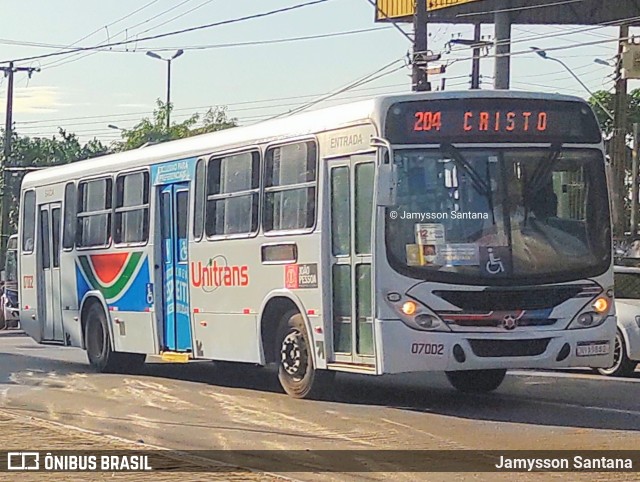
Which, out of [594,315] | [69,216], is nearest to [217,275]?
[594,315]

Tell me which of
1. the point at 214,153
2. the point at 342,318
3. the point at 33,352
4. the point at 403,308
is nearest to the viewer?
the point at 403,308

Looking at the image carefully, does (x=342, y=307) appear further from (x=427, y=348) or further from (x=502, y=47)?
(x=502, y=47)

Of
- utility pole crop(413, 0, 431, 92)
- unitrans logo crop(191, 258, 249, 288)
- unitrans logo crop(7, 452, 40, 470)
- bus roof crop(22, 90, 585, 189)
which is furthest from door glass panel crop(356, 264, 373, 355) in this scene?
utility pole crop(413, 0, 431, 92)

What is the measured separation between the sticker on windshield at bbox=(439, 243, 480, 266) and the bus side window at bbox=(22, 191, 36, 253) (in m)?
10.8

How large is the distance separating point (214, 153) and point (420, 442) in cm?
619

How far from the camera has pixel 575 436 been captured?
38.0 feet

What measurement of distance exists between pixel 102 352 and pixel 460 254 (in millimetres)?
8329

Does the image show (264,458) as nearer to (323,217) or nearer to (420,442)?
(420,442)

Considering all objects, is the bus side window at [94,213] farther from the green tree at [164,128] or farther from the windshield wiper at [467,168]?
the green tree at [164,128]

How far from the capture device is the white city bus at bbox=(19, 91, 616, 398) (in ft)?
42.8

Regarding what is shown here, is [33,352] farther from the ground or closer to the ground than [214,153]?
closer to the ground

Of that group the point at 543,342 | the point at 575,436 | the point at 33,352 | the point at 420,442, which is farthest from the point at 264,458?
the point at 33,352

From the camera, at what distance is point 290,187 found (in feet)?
48.6

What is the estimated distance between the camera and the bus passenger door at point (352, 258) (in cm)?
1335
